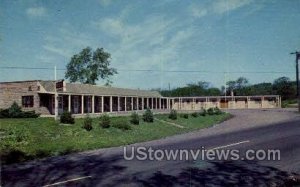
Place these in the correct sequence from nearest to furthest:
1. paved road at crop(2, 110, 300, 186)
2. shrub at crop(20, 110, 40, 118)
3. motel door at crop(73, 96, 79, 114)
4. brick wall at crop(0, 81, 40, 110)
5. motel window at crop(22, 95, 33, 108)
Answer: paved road at crop(2, 110, 300, 186)
shrub at crop(20, 110, 40, 118)
brick wall at crop(0, 81, 40, 110)
motel window at crop(22, 95, 33, 108)
motel door at crop(73, 96, 79, 114)

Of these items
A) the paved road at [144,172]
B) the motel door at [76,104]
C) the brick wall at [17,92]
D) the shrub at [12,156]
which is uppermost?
the brick wall at [17,92]

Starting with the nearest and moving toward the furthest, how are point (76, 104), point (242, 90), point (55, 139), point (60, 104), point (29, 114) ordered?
point (55, 139), point (29, 114), point (60, 104), point (76, 104), point (242, 90)

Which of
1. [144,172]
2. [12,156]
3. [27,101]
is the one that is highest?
[27,101]

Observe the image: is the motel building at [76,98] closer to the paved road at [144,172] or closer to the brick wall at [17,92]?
the brick wall at [17,92]

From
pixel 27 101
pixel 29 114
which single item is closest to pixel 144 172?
pixel 29 114

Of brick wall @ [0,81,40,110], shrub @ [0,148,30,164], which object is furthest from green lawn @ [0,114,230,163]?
brick wall @ [0,81,40,110]

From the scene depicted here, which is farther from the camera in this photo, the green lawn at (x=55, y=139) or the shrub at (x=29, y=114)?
the shrub at (x=29, y=114)

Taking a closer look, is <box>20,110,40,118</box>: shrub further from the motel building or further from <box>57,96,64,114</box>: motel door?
<box>57,96,64,114</box>: motel door

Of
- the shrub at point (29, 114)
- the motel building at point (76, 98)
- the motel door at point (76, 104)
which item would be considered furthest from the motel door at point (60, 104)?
the shrub at point (29, 114)

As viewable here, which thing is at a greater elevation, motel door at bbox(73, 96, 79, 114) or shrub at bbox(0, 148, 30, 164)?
motel door at bbox(73, 96, 79, 114)

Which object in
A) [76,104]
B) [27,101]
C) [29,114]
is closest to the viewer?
[29,114]

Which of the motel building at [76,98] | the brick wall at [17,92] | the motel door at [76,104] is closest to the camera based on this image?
the brick wall at [17,92]

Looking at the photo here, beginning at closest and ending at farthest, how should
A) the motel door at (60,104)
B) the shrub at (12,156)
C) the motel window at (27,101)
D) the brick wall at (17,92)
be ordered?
the shrub at (12,156)
the brick wall at (17,92)
the motel window at (27,101)
the motel door at (60,104)

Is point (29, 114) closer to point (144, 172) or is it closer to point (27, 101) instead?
point (27, 101)
